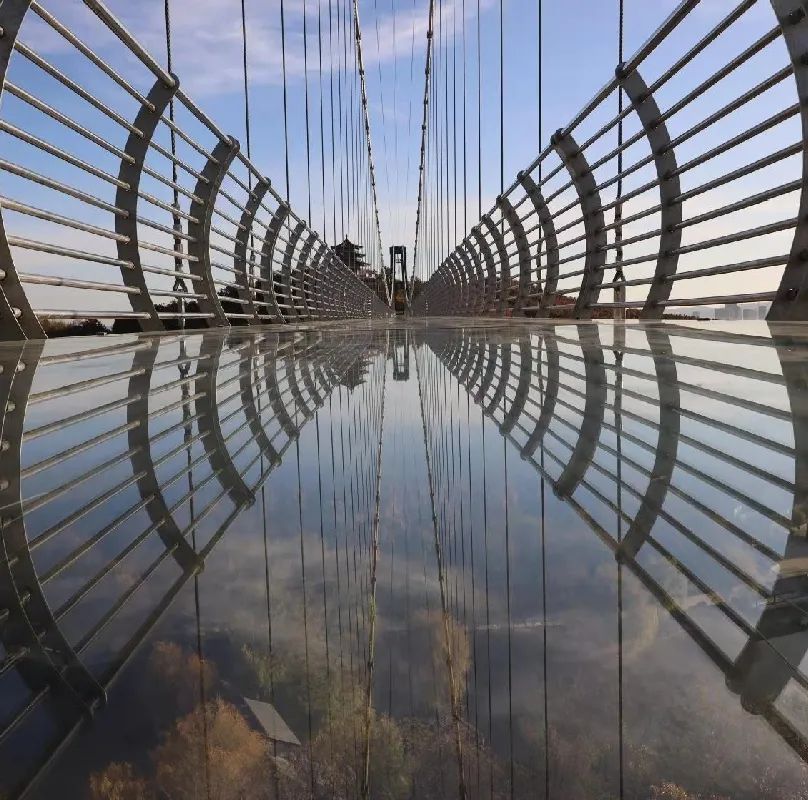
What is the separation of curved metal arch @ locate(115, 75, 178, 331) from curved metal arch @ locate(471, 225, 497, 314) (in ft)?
21.9

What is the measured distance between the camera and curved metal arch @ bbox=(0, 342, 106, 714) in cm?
39

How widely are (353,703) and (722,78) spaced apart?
135 inches

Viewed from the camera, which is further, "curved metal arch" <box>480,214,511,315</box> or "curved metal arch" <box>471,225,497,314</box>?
"curved metal arch" <box>471,225,497,314</box>

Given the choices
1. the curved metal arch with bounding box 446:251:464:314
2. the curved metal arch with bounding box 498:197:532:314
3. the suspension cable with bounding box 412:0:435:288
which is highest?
the suspension cable with bounding box 412:0:435:288

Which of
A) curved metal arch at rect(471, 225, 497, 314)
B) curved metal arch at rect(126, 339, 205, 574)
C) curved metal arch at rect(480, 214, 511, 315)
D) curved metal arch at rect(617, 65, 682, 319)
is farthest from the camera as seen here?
curved metal arch at rect(471, 225, 497, 314)

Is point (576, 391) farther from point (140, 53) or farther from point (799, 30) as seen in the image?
point (140, 53)

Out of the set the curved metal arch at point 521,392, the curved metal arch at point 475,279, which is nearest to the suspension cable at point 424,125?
the curved metal arch at point 475,279

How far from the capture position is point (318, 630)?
1.53 feet

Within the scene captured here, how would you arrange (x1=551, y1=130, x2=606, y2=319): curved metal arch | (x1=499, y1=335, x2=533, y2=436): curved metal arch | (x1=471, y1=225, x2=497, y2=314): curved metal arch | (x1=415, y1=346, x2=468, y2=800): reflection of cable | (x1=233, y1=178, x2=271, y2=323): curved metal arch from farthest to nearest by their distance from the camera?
(x1=471, y1=225, x2=497, y2=314): curved metal arch → (x1=233, y1=178, x2=271, y2=323): curved metal arch → (x1=551, y1=130, x2=606, y2=319): curved metal arch → (x1=499, y1=335, x2=533, y2=436): curved metal arch → (x1=415, y1=346, x2=468, y2=800): reflection of cable

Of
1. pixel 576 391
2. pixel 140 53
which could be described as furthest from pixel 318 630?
pixel 140 53

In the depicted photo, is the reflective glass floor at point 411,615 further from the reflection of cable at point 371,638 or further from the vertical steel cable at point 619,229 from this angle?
the vertical steel cable at point 619,229

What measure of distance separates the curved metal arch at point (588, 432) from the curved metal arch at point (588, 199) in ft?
11.4

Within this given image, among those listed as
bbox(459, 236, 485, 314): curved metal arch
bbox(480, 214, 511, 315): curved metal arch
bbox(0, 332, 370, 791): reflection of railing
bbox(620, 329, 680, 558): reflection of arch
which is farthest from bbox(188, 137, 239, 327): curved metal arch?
bbox(459, 236, 485, 314): curved metal arch

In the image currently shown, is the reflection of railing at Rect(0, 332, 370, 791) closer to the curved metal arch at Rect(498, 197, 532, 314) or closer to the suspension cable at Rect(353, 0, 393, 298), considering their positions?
the curved metal arch at Rect(498, 197, 532, 314)
